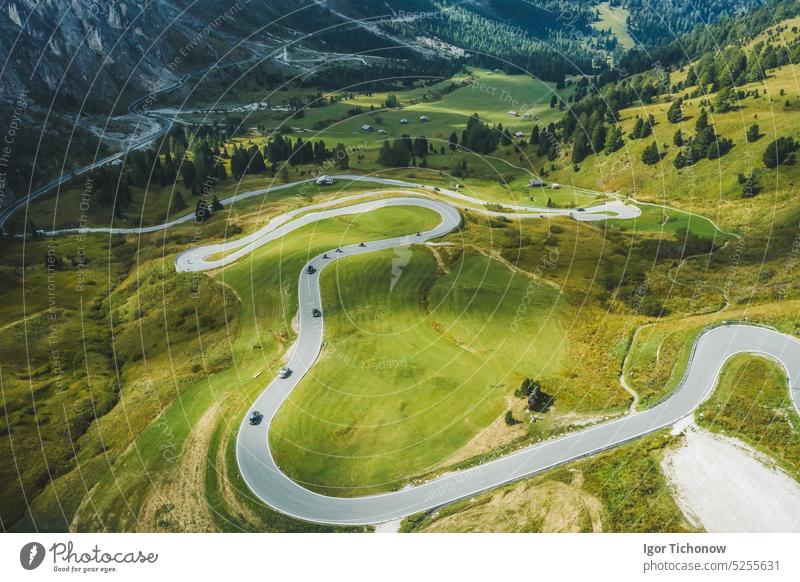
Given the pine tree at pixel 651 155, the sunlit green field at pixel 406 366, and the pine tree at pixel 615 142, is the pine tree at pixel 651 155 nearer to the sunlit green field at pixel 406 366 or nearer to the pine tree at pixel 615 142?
the pine tree at pixel 615 142

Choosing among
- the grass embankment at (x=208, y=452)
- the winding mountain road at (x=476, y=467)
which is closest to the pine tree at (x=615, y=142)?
the winding mountain road at (x=476, y=467)

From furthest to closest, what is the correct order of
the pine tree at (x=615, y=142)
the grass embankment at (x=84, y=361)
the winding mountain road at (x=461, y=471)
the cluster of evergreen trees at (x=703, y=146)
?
the pine tree at (x=615, y=142) < the cluster of evergreen trees at (x=703, y=146) < the grass embankment at (x=84, y=361) < the winding mountain road at (x=461, y=471)

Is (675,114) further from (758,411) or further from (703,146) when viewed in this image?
(758,411)

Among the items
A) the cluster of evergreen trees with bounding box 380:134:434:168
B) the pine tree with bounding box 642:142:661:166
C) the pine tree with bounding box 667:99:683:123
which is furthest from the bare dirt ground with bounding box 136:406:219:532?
the pine tree with bounding box 667:99:683:123

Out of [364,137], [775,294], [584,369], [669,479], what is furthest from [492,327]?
[364,137]

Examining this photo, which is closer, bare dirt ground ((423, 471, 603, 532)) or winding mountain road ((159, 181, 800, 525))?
bare dirt ground ((423, 471, 603, 532))

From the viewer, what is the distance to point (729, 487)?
40969 mm

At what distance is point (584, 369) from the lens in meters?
57.0

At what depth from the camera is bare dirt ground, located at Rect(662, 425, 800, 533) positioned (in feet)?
127

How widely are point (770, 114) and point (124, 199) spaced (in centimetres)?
16717

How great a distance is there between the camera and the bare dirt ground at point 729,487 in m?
38.7

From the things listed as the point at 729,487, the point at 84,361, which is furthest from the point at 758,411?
the point at 84,361

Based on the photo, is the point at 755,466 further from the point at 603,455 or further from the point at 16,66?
the point at 16,66

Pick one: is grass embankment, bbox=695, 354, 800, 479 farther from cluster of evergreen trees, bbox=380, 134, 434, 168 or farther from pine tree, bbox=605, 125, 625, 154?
cluster of evergreen trees, bbox=380, 134, 434, 168
